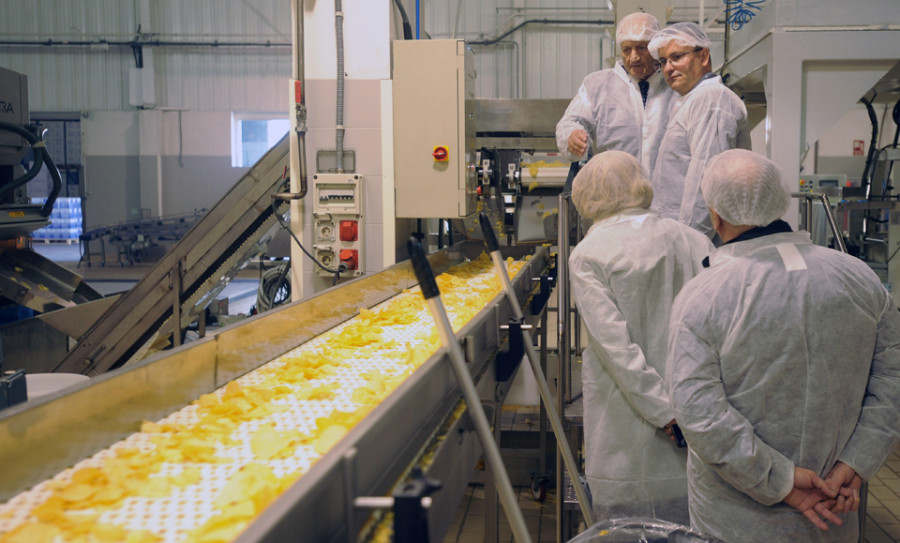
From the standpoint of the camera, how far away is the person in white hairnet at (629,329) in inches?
83.9

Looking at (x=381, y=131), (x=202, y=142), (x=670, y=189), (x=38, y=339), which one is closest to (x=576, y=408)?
(x=670, y=189)

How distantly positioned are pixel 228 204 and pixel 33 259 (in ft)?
5.05

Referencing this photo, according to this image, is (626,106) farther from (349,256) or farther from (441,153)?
(349,256)

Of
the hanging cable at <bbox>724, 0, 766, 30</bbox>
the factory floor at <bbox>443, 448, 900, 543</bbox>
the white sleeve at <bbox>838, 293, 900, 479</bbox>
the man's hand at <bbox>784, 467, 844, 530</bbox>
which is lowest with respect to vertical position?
the factory floor at <bbox>443, 448, 900, 543</bbox>

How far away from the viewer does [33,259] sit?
4910 mm

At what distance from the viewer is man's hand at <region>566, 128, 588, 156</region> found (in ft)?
9.59

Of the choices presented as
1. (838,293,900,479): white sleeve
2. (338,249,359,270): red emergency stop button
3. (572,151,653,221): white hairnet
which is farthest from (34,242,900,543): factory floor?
(838,293,900,479): white sleeve

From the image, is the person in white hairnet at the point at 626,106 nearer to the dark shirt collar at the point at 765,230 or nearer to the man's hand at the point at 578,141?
the man's hand at the point at 578,141

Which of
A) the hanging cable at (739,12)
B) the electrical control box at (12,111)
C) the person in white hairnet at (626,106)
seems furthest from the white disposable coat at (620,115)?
the electrical control box at (12,111)

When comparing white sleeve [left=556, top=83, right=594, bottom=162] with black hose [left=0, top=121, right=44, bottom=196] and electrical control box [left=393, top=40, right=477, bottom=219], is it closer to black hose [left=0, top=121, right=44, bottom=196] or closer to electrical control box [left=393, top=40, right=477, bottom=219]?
electrical control box [left=393, top=40, right=477, bottom=219]

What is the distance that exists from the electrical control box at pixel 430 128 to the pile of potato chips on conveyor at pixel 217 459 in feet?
6.14

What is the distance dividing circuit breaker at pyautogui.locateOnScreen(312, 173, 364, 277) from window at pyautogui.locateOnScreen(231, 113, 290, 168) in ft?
30.2

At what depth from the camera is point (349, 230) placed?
12.5 feet

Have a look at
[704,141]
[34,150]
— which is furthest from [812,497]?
[34,150]
